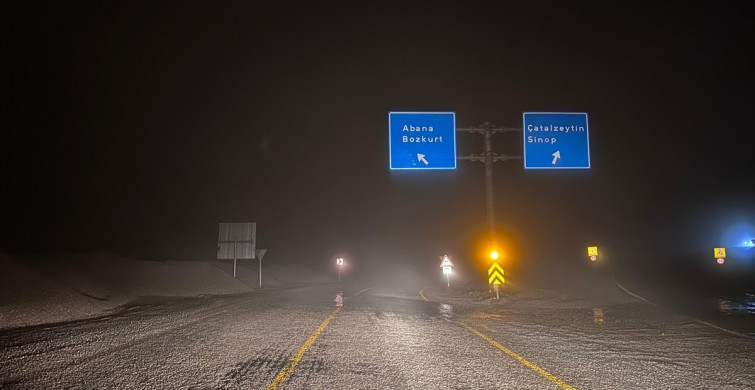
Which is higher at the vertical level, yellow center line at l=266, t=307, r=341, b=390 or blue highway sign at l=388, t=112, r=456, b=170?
blue highway sign at l=388, t=112, r=456, b=170

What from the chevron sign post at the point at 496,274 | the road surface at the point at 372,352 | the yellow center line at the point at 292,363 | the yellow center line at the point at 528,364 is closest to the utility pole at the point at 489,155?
the chevron sign post at the point at 496,274

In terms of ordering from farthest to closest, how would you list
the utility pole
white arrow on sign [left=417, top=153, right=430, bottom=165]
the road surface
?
the utility pole
white arrow on sign [left=417, top=153, right=430, bottom=165]
the road surface

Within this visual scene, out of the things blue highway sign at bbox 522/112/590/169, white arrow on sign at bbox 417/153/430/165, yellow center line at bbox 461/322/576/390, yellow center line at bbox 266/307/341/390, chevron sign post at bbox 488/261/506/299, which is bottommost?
yellow center line at bbox 461/322/576/390

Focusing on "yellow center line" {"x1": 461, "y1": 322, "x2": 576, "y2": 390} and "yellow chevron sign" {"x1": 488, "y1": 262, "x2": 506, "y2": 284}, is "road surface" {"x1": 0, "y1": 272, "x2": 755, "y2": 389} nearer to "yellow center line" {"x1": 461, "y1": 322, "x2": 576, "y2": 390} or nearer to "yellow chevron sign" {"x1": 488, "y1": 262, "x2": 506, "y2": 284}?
"yellow center line" {"x1": 461, "y1": 322, "x2": 576, "y2": 390}

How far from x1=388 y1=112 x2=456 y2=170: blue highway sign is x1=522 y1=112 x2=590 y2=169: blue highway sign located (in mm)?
3221

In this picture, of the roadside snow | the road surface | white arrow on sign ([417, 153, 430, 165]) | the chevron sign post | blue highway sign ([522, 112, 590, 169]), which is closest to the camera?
the road surface

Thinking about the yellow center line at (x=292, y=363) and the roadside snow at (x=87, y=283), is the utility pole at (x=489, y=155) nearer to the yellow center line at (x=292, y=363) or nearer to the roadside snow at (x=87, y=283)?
the yellow center line at (x=292, y=363)

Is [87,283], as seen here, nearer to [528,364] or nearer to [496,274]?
[496,274]

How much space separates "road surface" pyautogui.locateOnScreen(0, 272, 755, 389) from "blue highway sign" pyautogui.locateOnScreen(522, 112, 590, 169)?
7.55 meters

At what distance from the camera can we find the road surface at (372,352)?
6938 mm

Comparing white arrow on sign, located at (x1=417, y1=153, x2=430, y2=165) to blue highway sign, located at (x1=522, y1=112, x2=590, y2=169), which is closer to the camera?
blue highway sign, located at (x1=522, y1=112, x2=590, y2=169)

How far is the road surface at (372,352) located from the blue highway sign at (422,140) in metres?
7.59

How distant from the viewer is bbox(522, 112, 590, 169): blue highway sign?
2028 centimetres

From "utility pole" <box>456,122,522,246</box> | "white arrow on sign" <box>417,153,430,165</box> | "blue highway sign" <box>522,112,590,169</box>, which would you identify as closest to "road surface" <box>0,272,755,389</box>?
"blue highway sign" <box>522,112,590,169</box>
